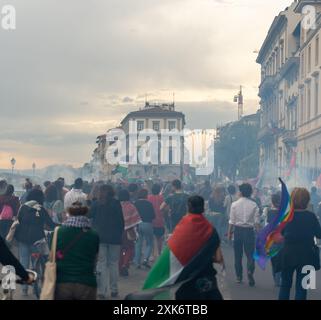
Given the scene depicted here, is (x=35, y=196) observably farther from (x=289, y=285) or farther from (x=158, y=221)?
(x=158, y=221)

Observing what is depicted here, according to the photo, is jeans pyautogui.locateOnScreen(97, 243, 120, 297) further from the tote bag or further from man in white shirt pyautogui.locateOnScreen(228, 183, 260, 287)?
the tote bag

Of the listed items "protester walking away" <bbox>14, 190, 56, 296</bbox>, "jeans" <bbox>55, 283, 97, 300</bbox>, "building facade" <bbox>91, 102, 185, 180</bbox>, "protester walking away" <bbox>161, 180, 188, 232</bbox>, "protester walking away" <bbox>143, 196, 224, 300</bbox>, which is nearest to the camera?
"jeans" <bbox>55, 283, 97, 300</bbox>

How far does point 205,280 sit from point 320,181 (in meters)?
19.5

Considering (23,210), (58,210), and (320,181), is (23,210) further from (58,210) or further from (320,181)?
(320,181)

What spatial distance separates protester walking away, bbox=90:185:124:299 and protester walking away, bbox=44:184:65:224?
7.87 ft

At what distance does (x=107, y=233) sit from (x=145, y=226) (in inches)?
156

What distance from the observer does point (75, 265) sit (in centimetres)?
647

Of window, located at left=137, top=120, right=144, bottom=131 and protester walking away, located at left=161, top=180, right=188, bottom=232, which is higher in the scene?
window, located at left=137, top=120, right=144, bottom=131

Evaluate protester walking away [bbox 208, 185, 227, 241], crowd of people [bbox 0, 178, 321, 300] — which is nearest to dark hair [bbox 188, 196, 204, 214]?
crowd of people [bbox 0, 178, 321, 300]

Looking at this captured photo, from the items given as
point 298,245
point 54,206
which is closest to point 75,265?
point 298,245

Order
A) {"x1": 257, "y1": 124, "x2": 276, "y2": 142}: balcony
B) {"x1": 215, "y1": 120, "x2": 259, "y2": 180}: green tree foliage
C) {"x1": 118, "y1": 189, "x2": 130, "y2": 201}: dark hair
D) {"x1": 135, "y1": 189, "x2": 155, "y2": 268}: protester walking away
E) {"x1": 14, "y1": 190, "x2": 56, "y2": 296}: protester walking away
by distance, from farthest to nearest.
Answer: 1. {"x1": 215, "y1": 120, "x2": 259, "y2": 180}: green tree foliage
2. {"x1": 257, "y1": 124, "x2": 276, "y2": 142}: balcony
3. {"x1": 135, "y1": 189, "x2": 155, "y2": 268}: protester walking away
4. {"x1": 118, "y1": 189, "x2": 130, "y2": 201}: dark hair
5. {"x1": 14, "y1": 190, "x2": 56, "y2": 296}: protester walking away

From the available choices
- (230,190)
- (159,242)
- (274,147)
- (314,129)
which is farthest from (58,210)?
(274,147)

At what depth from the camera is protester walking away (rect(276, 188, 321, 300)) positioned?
8.94m

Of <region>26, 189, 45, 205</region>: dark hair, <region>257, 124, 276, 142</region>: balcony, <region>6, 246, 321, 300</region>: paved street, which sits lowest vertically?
<region>6, 246, 321, 300</region>: paved street
